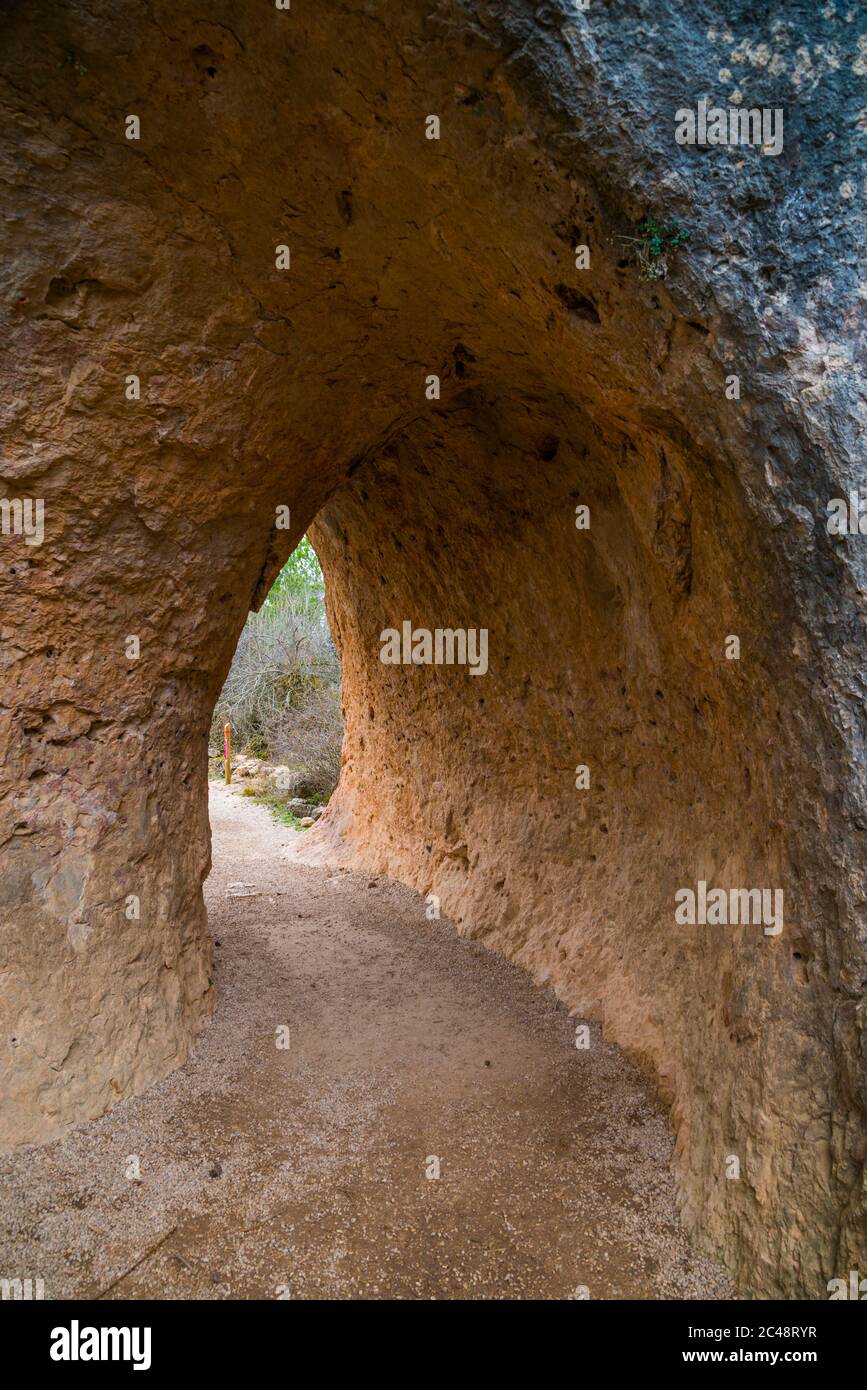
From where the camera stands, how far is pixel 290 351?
3971 mm

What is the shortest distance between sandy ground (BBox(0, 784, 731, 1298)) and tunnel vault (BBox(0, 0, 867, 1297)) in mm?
209

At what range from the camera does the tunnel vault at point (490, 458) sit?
2.70 m

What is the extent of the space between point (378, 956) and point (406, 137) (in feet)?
15.3

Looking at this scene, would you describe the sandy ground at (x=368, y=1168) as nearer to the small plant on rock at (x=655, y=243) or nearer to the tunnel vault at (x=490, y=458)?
the tunnel vault at (x=490, y=458)

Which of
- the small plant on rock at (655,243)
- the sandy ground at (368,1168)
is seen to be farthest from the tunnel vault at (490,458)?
the sandy ground at (368,1168)

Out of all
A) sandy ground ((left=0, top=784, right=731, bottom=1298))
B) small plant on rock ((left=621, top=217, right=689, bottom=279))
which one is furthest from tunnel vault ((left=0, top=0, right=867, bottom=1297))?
sandy ground ((left=0, top=784, right=731, bottom=1298))

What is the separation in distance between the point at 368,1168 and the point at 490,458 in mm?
3966

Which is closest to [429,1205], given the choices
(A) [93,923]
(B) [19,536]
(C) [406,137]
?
(A) [93,923]

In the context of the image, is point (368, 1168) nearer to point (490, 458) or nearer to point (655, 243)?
point (655, 243)

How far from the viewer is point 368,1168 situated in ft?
11.4

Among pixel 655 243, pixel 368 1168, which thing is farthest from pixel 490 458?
pixel 368 1168

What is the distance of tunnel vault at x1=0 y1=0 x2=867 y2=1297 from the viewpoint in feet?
8.87

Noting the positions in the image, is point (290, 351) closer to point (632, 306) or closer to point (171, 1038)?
point (632, 306)

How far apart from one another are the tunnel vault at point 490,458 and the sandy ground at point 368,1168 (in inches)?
8.2
